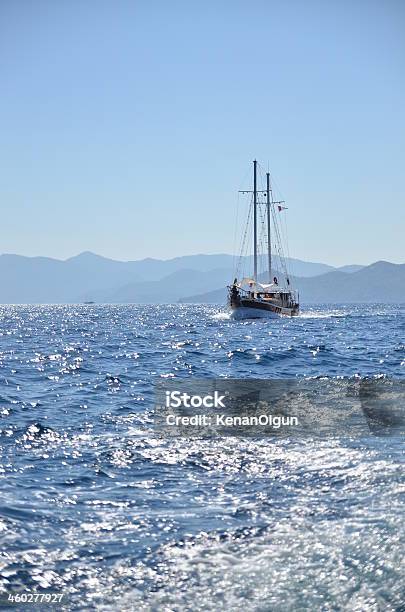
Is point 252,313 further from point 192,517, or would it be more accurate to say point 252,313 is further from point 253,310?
point 192,517

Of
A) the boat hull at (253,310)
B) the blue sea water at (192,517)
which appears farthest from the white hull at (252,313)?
the blue sea water at (192,517)

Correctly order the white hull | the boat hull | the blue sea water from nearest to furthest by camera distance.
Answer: the blue sea water
the boat hull
the white hull

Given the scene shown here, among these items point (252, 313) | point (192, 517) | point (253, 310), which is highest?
point (253, 310)

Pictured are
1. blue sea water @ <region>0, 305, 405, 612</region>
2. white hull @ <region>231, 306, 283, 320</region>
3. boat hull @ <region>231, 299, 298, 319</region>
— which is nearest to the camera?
blue sea water @ <region>0, 305, 405, 612</region>

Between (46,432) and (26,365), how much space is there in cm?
1831

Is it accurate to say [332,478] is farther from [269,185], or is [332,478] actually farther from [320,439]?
[269,185]

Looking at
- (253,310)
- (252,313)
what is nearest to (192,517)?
(253,310)

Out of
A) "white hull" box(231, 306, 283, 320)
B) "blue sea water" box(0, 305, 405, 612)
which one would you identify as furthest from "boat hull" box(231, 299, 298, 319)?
"blue sea water" box(0, 305, 405, 612)

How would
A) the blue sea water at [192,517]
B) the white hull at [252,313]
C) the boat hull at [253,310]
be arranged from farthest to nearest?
the white hull at [252,313]
the boat hull at [253,310]
the blue sea water at [192,517]

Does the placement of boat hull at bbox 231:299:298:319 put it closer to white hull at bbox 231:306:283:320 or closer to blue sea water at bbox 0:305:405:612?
white hull at bbox 231:306:283:320

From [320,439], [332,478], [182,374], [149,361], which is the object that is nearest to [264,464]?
[332,478]

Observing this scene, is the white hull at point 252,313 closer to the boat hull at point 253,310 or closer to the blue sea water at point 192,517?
the boat hull at point 253,310

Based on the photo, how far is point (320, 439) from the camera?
13734 millimetres

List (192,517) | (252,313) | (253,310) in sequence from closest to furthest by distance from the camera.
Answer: (192,517) < (253,310) < (252,313)
